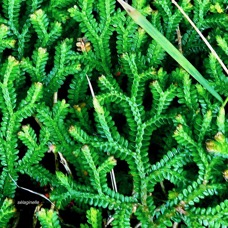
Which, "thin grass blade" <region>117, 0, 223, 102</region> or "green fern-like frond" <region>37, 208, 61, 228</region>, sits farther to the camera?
"thin grass blade" <region>117, 0, 223, 102</region>

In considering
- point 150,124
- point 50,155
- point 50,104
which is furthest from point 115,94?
point 50,155

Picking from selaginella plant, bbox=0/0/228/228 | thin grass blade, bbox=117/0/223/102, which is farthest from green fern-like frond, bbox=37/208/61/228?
thin grass blade, bbox=117/0/223/102

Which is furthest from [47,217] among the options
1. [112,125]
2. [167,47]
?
[167,47]

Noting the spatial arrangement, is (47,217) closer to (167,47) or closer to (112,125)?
(112,125)

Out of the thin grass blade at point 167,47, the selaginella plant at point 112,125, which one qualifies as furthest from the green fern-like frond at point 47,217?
the thin grass blade at point 167,47

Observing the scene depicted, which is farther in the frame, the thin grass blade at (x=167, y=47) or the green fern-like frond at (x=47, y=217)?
the thin grass blade at (x=167, y=47)

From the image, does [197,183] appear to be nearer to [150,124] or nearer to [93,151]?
A: [150,124]

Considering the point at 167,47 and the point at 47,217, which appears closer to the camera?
the point at 47,217

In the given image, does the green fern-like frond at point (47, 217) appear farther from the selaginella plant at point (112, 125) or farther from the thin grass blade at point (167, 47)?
the thin grass blade at point (167, 47)

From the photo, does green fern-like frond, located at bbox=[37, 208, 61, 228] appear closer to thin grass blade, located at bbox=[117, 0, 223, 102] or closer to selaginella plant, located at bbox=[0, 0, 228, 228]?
selaginella plant, located at bbox=[0, 0, 228, 228]
